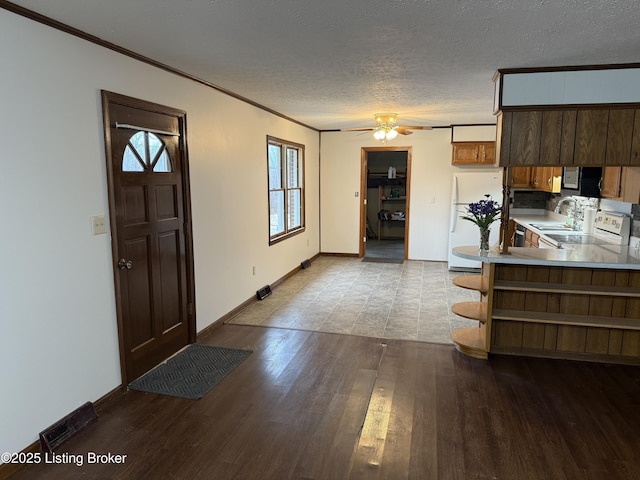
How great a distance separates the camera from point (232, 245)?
14.9 feet

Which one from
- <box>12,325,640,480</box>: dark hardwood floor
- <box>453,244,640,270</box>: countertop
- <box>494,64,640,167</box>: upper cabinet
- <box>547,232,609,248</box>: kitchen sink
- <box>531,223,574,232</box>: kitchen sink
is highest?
<box>494,64,640,167</box>: upper cabinet

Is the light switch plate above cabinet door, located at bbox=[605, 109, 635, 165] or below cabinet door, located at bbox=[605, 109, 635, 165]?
below

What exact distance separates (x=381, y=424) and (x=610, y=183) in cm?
317

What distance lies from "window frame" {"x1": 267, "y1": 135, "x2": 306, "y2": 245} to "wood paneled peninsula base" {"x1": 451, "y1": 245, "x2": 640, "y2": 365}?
281cm

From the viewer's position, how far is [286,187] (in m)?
6.39

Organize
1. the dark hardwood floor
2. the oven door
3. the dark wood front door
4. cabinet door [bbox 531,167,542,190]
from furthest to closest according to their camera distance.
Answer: cabinet door [bbox 531,167,542,190], the oven door, the dark wood front door, the dark hardwood floor

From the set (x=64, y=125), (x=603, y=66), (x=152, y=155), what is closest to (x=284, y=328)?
(x=152, y=155)

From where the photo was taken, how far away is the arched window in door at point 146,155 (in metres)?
2.99

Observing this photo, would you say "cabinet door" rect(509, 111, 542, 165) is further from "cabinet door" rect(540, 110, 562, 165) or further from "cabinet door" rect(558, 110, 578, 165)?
"cabinet door" rect(558, 110, 578, 165)

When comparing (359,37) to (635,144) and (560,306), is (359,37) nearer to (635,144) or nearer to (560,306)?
(635,144)

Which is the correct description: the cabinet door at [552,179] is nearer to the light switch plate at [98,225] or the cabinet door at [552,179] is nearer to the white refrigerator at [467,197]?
the white refrigerator at [467,197]

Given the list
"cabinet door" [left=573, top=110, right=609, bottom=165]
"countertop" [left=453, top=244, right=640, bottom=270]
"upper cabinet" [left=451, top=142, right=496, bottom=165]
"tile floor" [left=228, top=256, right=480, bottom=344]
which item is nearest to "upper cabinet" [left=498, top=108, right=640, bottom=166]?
"cabinet door" [left=573, top=110, right=609, bottom=165]

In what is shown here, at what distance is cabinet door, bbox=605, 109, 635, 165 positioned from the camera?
3.22 meters

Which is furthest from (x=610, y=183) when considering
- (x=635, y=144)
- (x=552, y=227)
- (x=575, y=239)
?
(x=552, y=227)
